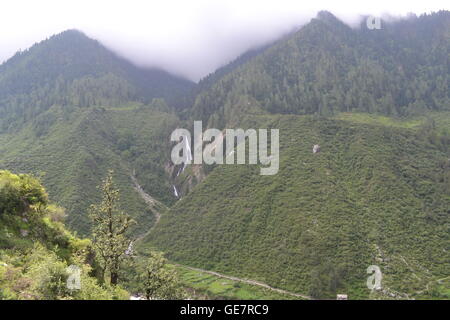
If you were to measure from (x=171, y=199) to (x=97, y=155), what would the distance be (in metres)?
33.9

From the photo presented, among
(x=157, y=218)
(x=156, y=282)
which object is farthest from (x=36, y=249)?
(x=157, y=218)

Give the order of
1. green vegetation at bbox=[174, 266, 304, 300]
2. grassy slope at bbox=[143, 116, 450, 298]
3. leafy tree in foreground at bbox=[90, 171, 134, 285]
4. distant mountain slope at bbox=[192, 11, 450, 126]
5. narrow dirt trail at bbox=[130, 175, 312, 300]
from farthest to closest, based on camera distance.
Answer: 1. distant mountain slope at bbox=[192, 11, 450, 126]
2. grassy slope at bbox=[143, 116, 450, 298]
3. narrow dirt trail at bbox=[130, 175, 312, 300]
4. green vegetation at bbox=[174, 266, 304, 300]
5. leafy tree in foreground at bbox=[90, 171, 134, 285]

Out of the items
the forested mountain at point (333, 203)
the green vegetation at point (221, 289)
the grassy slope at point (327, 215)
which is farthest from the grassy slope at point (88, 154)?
the green vegetation at point (221, 289)

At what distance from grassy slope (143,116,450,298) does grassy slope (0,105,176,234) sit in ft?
81.8

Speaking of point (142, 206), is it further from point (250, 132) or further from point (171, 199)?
point (250, 132)

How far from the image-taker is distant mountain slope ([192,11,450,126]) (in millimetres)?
147750

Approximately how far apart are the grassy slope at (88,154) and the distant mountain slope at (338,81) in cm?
2908

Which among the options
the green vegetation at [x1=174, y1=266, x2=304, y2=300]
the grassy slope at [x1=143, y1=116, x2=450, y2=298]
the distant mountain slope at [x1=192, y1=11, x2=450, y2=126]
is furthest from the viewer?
the distant mountain slope at [x1=192, y1=11, x2=450, y2=126]

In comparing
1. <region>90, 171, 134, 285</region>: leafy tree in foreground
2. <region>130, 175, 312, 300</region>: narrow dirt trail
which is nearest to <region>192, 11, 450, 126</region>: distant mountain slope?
<region>130, 175, 312, 300</region>: narrow dirt trail

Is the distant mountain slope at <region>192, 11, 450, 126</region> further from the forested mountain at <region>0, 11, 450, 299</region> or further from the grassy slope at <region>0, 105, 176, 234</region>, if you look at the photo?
the grassy slope at <region>0, 105, 176, 234</region>

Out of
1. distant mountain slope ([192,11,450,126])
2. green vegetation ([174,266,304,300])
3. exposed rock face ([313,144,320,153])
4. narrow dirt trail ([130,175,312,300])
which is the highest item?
distant mountain slope ([192,11,450,126])

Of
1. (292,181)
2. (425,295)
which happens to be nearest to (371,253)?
(425,295)

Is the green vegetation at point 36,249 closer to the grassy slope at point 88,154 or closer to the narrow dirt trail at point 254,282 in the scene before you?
the narrow dirt trail at point 254,282

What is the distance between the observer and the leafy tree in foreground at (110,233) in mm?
28125
